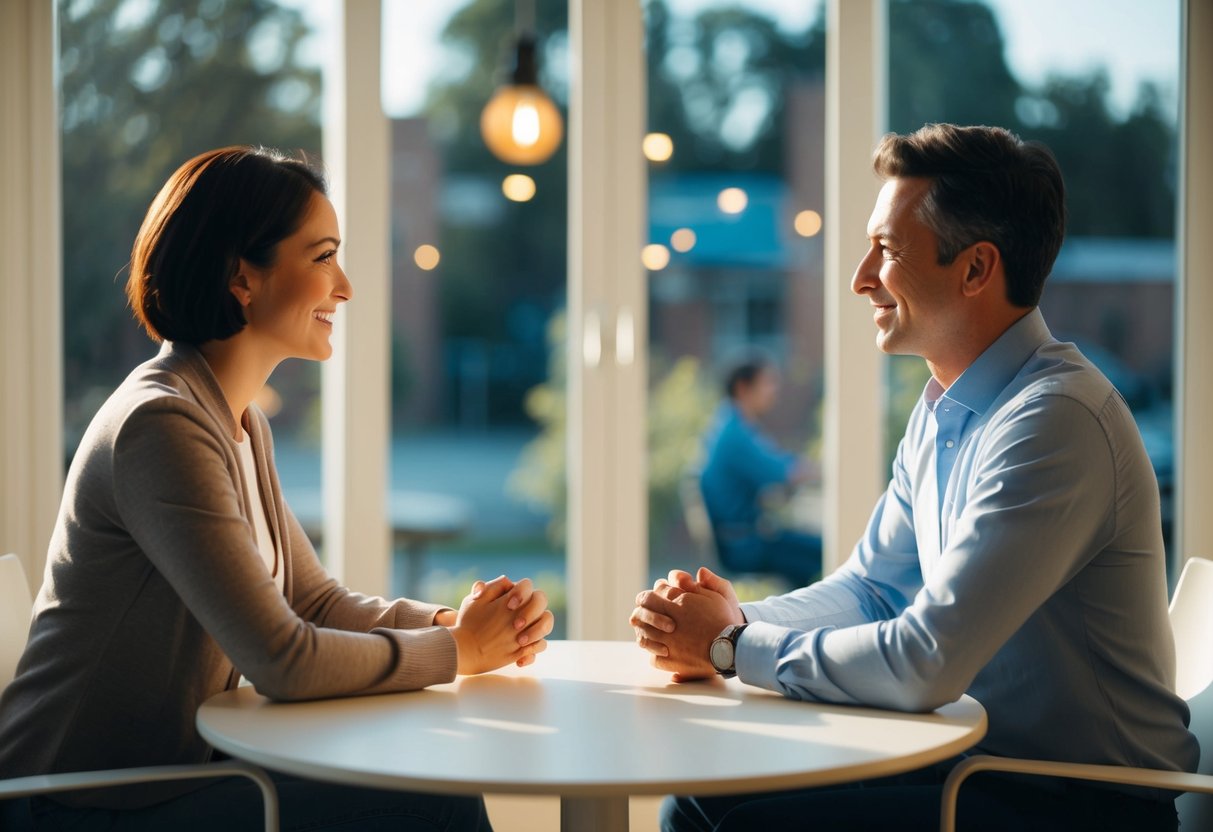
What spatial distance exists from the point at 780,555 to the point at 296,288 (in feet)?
6.48

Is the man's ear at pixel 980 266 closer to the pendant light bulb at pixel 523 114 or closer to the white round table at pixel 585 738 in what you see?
the white round table at pixel 585 738

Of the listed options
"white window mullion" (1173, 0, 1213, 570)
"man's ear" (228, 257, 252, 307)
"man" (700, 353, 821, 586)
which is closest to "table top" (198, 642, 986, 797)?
"man's ear" (228, 257, 252, 307)

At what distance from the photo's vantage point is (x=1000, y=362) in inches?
73.5

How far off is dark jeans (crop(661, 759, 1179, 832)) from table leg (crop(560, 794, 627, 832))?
0.73 ft

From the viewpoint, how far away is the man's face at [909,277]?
1.91 m

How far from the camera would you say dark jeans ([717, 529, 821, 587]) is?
3.45 metres

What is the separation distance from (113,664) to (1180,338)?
2977 mm

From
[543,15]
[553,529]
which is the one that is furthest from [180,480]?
[543,15]

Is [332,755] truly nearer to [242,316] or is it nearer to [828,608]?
→ [242,316]

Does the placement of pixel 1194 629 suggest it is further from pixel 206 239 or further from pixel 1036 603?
pixel 206 239

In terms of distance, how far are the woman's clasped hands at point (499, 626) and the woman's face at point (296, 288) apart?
1.69 ft

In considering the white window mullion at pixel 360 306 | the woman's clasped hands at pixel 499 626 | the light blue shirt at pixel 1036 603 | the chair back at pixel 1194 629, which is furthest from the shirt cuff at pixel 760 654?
the white window mullion at pixel 360 306

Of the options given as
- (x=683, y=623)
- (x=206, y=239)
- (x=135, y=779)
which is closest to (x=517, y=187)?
(x=206, y=239)

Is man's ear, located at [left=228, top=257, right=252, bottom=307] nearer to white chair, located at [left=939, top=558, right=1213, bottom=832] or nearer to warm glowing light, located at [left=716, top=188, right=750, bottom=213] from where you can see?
white chair, located at [left=939, top=558, right=1213, bottom=832]
